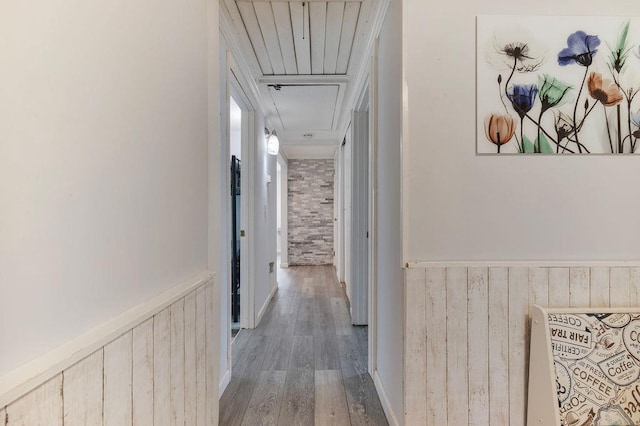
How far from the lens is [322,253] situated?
257 inches

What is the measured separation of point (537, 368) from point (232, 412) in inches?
58.9

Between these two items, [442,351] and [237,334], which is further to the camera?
[237,334]

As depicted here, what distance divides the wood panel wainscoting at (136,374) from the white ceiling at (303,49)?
1.51 metres

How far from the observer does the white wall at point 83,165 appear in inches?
21.0

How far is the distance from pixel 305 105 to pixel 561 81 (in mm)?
2383

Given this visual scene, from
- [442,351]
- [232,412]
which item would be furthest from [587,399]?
[232,412]

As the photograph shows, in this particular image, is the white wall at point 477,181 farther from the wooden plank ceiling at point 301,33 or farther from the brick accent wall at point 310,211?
the brick accent wall at point 310,211

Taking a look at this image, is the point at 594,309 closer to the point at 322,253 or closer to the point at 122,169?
the point at 122,169

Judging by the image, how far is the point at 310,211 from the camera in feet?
21.5

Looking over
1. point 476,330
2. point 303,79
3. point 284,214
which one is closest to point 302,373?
point 476,330

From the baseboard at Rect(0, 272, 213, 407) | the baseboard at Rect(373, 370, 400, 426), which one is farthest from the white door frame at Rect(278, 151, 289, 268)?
the baseboard at Rect(0, 272, 213, 407)

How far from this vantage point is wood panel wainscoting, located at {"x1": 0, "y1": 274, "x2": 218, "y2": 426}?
57cm

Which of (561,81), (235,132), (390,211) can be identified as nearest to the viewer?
(561,81)

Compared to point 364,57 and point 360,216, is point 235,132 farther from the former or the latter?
point 364,57
